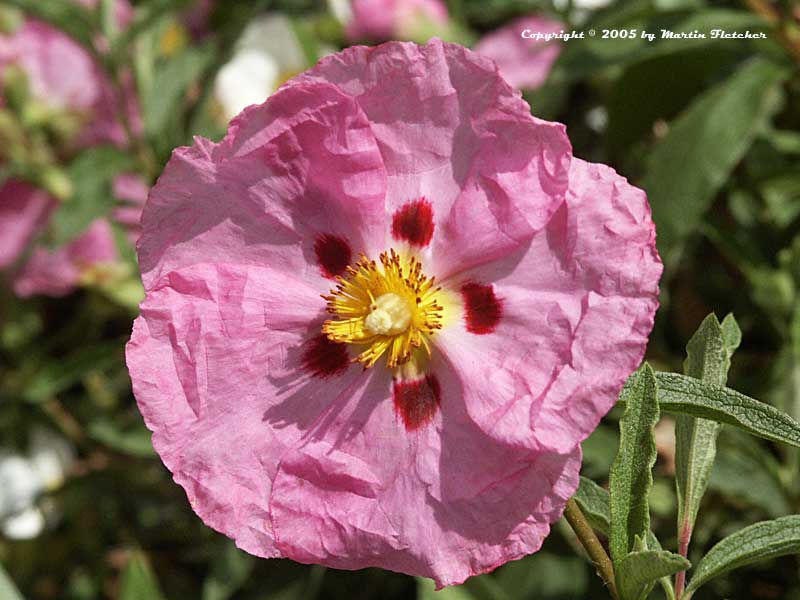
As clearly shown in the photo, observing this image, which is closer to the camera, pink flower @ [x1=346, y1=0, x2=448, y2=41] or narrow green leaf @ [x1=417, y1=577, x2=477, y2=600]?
narrow green leaf @ [x1=417, y1=577, x2=477, y2=600]

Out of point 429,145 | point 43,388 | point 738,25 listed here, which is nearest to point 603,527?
point 429,145

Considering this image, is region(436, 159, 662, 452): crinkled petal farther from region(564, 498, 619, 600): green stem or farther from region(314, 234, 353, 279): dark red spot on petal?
region(314, 234, 353, 279): dark red spot on petal

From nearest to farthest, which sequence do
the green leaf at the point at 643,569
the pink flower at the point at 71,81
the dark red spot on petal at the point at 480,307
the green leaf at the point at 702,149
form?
the green leaf at the point at 643,569 → the dark red spot on petal at the point at 480,307 → the green leaf at the point at 702,149 → the pink flower at the point at 71,81

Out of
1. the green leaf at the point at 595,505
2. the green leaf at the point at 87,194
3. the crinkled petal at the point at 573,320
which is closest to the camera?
the crinkled petal at the point at 573,320

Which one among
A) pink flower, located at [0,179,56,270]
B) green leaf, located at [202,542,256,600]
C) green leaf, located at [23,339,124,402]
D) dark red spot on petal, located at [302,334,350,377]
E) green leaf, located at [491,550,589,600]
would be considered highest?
dark red spot on petal, located at [302,334,350,377]

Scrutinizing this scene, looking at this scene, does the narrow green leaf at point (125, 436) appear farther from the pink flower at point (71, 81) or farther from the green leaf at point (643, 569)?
the green leaf at point (643, 569)

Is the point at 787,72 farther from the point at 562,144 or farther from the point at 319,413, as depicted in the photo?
the point at 319,413

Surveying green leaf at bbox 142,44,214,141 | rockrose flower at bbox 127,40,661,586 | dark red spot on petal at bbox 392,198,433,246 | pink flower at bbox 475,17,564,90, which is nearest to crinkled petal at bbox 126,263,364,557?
rockrose flower at bbox 127,40,661,586

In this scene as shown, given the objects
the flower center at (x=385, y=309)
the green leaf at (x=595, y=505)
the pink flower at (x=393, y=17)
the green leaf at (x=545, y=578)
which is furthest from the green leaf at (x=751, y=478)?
the pink flower at (x=393, y=17)
